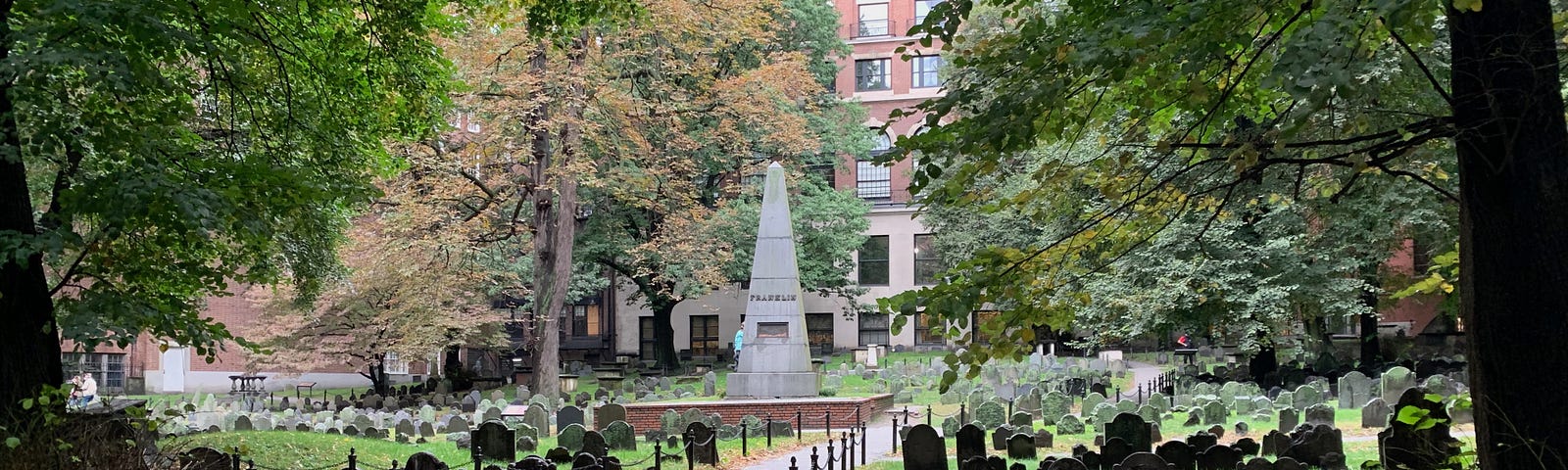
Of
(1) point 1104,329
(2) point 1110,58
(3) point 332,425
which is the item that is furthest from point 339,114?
(1) point 1104,329

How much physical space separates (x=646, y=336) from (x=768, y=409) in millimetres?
38925

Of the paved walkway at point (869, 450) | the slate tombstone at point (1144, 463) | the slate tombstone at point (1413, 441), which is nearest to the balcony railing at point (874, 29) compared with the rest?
the paved walkway at point (869, 450)

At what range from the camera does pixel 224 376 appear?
150 ft

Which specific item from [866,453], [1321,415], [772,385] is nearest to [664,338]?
[772,385]

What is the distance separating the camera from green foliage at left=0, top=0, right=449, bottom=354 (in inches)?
337

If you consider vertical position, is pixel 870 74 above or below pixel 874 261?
above

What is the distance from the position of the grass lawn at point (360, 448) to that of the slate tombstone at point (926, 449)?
10.9 ft

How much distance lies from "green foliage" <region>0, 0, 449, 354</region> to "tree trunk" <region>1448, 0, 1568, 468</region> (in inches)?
314

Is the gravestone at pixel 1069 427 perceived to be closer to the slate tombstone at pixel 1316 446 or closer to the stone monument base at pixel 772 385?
the slate tombstone at pixel 1316 446

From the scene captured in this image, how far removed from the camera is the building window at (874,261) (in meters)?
59.1

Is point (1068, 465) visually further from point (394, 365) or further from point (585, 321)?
point (585, 321)

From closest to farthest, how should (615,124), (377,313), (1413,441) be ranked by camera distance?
(1413,441) < (615,124) < (377,313)

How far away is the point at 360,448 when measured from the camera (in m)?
18.9

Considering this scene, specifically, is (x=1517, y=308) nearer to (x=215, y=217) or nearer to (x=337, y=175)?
(x=215, y=217)
